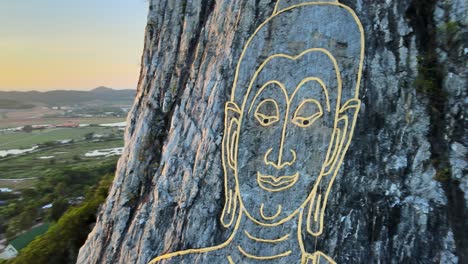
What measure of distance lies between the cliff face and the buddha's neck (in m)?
0.35

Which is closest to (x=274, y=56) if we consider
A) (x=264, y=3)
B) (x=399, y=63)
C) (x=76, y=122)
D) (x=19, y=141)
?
(x=264, y=3)

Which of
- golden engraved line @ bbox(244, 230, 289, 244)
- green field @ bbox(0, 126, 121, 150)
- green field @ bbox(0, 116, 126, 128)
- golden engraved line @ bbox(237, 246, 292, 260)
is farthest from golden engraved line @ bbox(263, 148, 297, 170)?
green field @ bbox(0, 116, 126, 128)

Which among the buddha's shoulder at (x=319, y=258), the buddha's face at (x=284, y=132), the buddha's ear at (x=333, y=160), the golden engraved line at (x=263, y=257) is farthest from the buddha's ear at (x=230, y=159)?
the buddha's shoulder at (x=319, y=258)

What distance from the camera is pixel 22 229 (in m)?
40.2

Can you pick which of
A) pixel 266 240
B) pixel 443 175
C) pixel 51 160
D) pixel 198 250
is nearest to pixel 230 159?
pixel 266 240

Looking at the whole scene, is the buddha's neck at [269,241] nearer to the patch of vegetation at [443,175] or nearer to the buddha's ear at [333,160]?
the buddha's ear at [333,160]

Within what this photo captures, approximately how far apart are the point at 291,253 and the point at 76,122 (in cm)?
Answer: 13290

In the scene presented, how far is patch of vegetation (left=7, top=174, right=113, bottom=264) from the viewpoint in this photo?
14.3 m

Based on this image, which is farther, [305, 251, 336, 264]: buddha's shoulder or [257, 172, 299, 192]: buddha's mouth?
[257, 172, 299, 192]: buddha's mouth

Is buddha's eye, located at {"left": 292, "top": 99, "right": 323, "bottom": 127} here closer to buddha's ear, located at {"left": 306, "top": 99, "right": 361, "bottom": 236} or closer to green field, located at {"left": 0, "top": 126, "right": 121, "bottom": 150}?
buddha's ear, located at {"left": 306, "top": 99, "right": 361, "bottom": 236}

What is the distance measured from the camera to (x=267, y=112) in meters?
8.95

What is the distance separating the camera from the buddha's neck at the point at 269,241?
823 centimetres

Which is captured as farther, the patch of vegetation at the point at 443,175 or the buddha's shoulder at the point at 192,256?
the buddha's shoulder at the point at 192,256

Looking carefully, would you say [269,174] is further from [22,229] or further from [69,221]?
[22,229]
